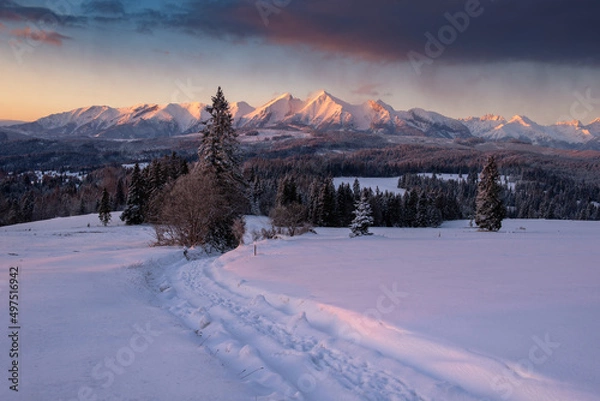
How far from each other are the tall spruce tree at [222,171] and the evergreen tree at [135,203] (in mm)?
28162

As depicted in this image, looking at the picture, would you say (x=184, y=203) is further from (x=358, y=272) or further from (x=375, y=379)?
(x=375, y=379)

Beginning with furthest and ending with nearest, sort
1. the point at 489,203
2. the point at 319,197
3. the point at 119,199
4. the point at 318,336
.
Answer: the point at 119,199, the point at 319,197, the point at 489,203, the point at 318,336

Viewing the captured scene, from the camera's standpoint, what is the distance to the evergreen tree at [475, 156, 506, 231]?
152 feet

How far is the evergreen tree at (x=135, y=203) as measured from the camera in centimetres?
5366

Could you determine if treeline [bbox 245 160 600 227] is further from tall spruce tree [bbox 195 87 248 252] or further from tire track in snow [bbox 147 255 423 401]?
tire track in snow [bbox 147 255 423 401]

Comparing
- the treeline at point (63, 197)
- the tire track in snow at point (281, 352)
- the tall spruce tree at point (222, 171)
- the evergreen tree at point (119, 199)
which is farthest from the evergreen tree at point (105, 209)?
the tire track in snow at point (281, 352)

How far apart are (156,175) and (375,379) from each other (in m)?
55.5

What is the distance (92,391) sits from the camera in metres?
5.47

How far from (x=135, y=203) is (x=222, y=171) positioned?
30707 millimetres

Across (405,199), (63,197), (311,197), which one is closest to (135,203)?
(311,197)

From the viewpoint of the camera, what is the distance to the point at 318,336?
8758 millimetres

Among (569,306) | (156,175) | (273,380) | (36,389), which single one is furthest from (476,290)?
(156,175)

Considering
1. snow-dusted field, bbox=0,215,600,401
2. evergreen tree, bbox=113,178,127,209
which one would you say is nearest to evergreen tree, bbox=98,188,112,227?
evergreen tree, bbox=113,178,127,209

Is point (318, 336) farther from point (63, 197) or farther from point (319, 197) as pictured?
point (63, 197)
